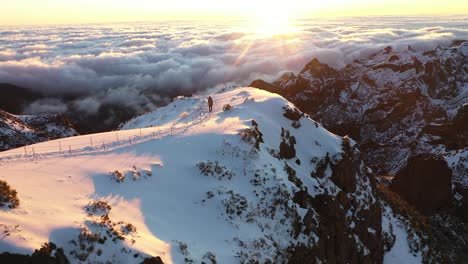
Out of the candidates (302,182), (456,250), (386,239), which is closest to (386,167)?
(456,250)

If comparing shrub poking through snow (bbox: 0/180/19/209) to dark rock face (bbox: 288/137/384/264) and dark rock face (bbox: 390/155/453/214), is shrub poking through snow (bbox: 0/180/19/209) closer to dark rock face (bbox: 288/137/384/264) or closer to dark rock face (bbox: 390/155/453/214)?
dark rock face (bbox: 288/137/384/264)

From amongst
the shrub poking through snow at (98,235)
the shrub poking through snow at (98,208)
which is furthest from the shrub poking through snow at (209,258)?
the shrub poking through snow at (98,208)

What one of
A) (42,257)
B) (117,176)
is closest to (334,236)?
(117,176)

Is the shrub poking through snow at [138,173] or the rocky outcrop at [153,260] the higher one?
the shrub poking through snow at [138,173]

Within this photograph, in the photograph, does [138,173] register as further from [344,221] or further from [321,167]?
[321,167]

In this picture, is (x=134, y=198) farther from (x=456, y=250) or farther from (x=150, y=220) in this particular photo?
A: (x=456, y=250)

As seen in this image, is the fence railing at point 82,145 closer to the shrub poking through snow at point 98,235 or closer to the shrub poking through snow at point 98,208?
the shrub poking through snow at point 98,208
